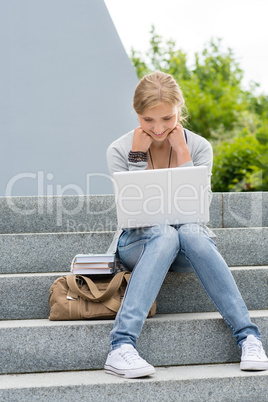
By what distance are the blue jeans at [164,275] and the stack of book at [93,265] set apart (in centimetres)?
18

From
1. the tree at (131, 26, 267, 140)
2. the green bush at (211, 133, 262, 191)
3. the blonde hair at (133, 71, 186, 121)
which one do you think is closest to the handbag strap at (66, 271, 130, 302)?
→ the blonde hair at (133, 71, 186, 121)

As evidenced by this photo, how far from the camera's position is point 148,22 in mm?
29219

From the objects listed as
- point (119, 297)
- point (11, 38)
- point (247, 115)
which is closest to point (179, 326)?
point (119, 297)

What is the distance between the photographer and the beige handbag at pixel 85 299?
7.63ft

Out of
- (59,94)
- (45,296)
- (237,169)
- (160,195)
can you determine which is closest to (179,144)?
(160,195)

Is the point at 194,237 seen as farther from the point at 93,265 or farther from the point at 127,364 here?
the point at 127,364

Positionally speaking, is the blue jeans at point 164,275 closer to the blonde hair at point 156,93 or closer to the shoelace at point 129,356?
the shoelace at point 129,356

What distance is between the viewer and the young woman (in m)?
2.10

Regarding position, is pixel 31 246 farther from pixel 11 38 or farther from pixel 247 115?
pixel 247 115

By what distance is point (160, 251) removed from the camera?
221 cm

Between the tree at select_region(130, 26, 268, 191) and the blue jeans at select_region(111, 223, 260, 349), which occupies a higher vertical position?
the tree at select_region(130, 26, 268, 191)

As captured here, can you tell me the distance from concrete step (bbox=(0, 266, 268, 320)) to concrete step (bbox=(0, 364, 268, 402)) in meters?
0.45

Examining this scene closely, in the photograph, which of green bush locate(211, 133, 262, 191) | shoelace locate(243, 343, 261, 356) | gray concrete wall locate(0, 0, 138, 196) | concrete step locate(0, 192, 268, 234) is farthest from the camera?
green bush locate(211, 133, 262, 191)

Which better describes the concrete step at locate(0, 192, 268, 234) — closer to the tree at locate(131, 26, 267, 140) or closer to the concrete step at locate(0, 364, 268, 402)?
the concrete step at locate(0, 364, 268, 402)
